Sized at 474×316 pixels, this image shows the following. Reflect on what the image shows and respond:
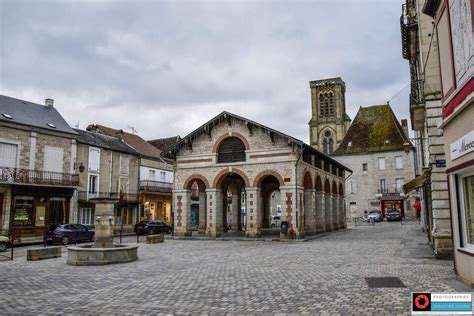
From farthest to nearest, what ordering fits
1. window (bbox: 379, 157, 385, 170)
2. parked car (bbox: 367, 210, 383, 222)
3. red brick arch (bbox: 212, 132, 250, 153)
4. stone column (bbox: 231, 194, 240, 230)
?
1. window (bbox: 379, 157, 385, 170)
2. parked car (bbox: 367, 210, 383, 222)
3. stone column (bbox: 231, 194, 240, 230)
4. red brick arch (bbox: 212, 132, 250, 153)

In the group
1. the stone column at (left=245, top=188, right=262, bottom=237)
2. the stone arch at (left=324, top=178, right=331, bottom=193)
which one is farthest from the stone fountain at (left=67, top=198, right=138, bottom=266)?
the stone arch at (left=324, top=178, right=331, bottom=193)

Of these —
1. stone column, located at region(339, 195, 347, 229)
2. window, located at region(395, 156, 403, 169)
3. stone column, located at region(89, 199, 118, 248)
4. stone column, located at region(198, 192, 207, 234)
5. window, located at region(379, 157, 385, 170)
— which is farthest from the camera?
window, located at region(379, 157, 385, 170)

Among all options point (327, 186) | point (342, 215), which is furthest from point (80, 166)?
point (342, 215)

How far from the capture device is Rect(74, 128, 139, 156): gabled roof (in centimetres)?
3100

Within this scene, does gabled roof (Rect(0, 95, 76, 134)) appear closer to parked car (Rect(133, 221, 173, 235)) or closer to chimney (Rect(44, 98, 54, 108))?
chimney (Rect(44, 98, 54, 108))

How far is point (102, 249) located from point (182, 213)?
506 inches

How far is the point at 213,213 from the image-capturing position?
81.6ft

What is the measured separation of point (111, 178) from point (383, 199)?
107 ft

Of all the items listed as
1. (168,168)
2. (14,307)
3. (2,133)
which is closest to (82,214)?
(2,133)

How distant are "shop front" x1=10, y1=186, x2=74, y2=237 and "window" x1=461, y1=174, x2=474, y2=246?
2426 centimetres

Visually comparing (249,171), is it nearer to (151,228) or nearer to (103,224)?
(151,228)

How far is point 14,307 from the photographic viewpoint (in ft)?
23.9

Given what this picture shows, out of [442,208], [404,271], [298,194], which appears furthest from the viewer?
[298,194]

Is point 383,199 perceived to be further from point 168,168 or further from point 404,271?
point 404,271
